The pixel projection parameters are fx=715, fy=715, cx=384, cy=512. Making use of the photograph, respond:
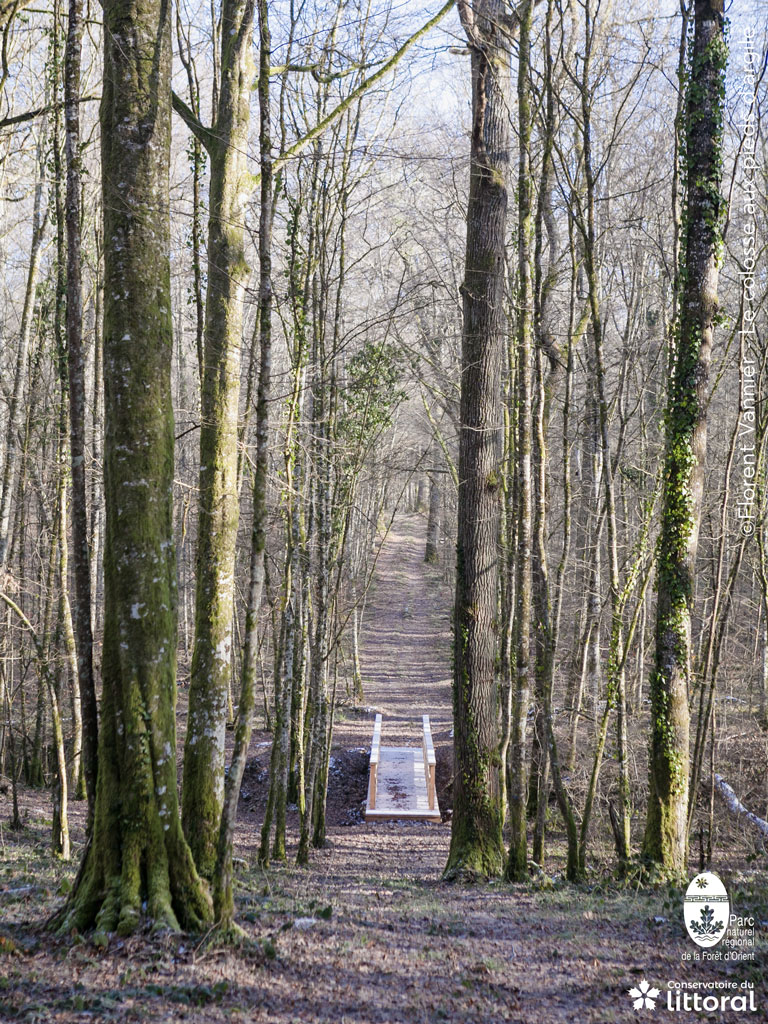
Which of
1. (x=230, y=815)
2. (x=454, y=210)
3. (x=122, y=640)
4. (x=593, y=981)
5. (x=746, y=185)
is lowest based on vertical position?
(x=593, y=981)

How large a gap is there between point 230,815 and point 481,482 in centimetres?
436

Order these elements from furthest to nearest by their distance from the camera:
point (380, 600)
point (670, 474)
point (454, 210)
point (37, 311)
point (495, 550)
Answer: point (380, 600) < point (454, 210) < point (37, 311) < point (495, 550) < point (670, 474)

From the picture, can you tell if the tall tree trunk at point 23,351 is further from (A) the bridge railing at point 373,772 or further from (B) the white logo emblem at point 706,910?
(B) the white logo emblem at point 706,910

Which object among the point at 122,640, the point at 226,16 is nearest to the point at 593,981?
the point at 122,640

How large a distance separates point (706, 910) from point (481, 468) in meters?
4.27

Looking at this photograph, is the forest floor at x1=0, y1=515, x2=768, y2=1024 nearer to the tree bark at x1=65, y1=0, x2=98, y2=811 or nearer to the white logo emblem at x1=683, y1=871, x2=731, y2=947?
the white logo emblem at x1=683, y1=871, x2=731, y2=947

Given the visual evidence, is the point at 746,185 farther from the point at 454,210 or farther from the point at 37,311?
the point at 37,311

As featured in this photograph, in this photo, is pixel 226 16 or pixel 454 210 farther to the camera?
pixel 454 210

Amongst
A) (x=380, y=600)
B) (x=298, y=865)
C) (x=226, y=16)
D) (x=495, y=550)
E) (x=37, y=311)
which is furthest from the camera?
(x=380, y=600)

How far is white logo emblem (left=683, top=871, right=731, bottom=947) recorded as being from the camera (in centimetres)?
436

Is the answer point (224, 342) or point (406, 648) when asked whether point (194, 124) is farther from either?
point (406, 648)

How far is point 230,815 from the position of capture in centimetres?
407

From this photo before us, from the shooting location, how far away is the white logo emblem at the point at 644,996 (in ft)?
11.5

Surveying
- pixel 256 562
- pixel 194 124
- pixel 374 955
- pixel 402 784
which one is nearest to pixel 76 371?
pixel 256 562
